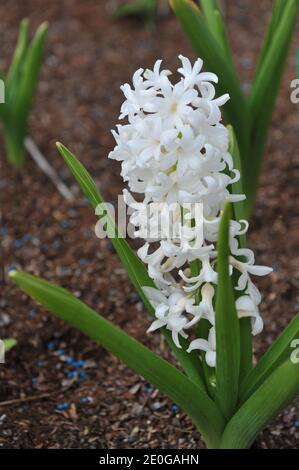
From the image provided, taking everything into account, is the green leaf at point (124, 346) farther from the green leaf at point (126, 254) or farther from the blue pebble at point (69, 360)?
the blue pebble at point (69, 360)

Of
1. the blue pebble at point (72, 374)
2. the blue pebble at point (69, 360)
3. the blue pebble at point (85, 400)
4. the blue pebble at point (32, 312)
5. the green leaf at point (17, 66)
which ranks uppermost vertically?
the green leaf at point (17, 66)

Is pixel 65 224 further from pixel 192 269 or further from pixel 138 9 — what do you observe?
pixel 138 9

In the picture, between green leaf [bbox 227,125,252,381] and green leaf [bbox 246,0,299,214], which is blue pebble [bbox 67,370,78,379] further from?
green leaf [bbox 246,0,299,214]

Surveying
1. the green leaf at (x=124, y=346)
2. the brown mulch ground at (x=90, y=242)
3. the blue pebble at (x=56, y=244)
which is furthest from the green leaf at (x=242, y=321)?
the blue pebble at (x=56, y=244)

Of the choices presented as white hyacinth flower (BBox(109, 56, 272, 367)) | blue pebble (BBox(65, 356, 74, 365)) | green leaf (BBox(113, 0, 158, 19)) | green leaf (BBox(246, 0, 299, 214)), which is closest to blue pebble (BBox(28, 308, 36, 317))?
blue pebble (BBox(65, 356, 74, 365))

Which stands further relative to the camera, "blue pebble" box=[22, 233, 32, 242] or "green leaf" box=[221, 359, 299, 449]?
"blue pebble" box=[22, 233, 32, 242]

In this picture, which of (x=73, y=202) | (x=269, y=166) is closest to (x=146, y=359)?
(x=73, y=202)
